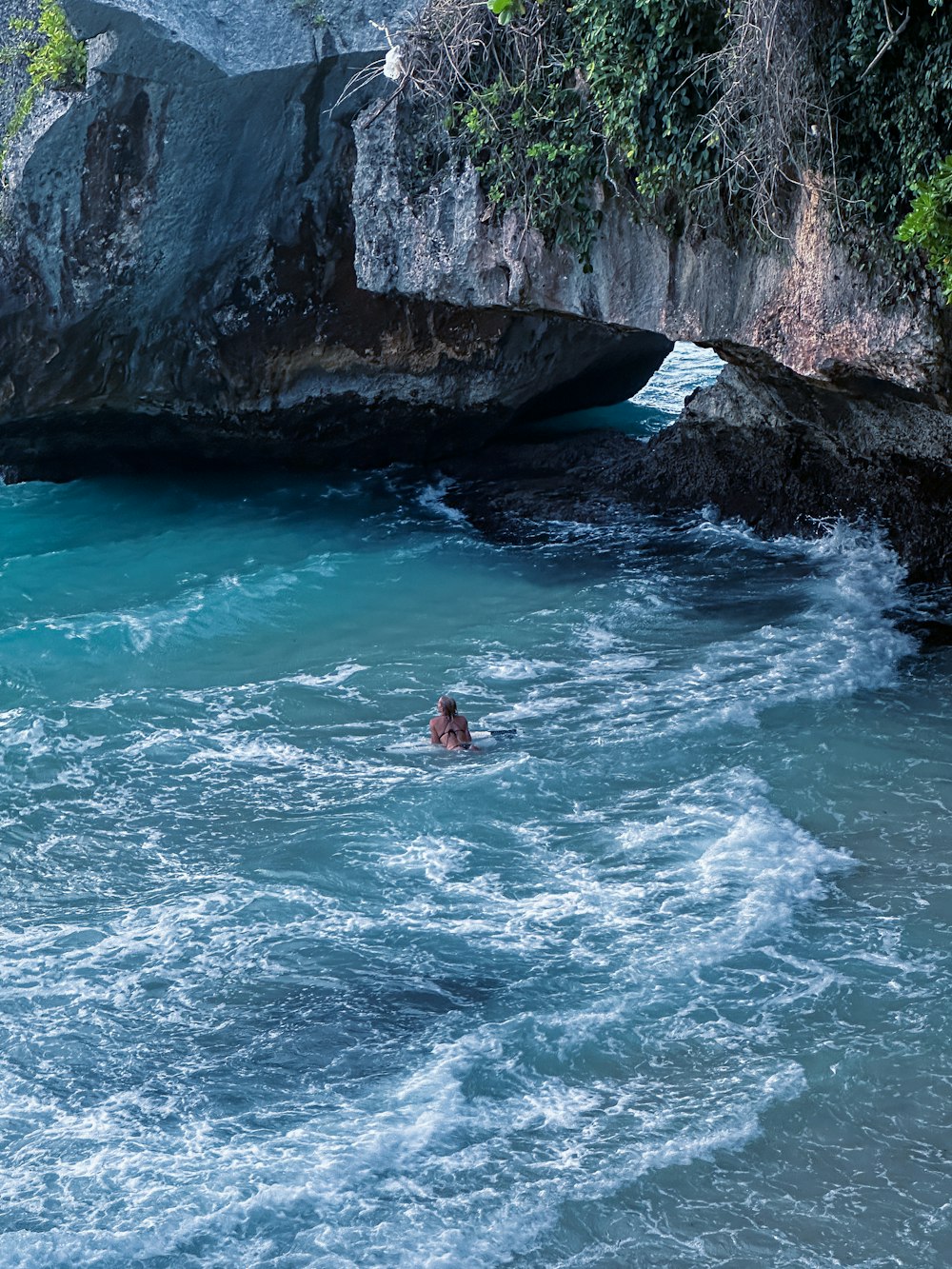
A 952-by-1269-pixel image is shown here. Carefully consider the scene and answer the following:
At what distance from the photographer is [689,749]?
8.96 meters

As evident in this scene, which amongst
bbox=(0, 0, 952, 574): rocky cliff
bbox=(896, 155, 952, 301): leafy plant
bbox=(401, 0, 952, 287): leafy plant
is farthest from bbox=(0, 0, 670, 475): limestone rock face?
bbox=(896, 155, 952, 301): leafy plant

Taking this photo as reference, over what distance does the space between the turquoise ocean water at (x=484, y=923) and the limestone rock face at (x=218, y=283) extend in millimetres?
3237

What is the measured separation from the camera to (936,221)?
310 inches

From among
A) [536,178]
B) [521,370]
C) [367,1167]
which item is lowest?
[367,1167]

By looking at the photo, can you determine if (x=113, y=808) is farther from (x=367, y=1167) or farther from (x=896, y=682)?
(x=896, y=682)

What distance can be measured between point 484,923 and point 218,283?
8.78 m

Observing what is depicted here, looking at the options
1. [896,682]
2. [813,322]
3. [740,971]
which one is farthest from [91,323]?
[740,971]

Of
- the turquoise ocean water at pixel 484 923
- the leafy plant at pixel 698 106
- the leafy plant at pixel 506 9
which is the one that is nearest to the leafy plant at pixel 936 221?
the leafy plant at pixel 698 106

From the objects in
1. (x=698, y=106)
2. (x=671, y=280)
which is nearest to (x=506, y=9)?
(x=698, y=106)

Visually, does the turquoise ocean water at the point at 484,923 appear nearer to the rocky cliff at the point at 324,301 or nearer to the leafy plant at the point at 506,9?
the rocky cliff at the point at 324,301

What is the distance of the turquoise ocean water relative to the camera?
216 inches

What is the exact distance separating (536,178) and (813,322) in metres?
2.68

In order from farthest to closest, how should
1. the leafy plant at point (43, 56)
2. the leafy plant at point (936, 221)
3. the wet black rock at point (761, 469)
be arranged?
1. the leafy plant at point (43, 56)
2. the wet black rock at point (761, 469)
3. the leafy plant at point (936, 221)

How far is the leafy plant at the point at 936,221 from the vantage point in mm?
7805
